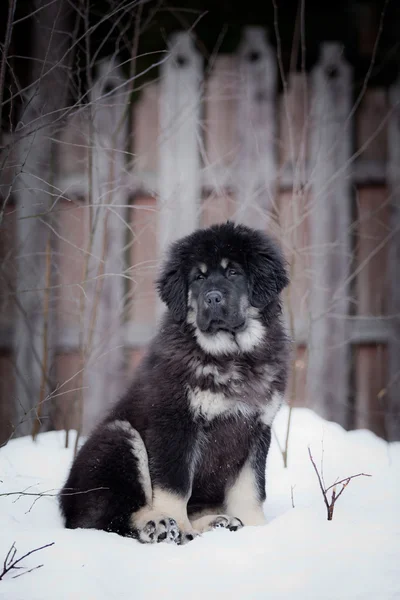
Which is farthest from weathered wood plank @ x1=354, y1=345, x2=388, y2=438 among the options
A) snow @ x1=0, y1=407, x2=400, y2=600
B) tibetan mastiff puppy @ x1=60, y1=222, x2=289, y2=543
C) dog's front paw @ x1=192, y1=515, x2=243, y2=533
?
dog's front paw @ x1=192, y1=515, x2=243, y2=533

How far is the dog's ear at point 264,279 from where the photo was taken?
3545 millimetres

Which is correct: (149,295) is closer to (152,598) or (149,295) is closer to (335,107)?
(335,107)

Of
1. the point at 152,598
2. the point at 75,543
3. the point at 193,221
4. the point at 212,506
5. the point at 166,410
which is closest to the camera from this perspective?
the point at 152,598

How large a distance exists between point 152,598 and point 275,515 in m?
1.43

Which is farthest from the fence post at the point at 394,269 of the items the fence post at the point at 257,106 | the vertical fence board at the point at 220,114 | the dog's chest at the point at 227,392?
the dog's chest at the point at 227,392

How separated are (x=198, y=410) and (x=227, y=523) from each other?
60 centimetres

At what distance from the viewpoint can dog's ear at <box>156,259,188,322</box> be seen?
Result: 3.57 metres

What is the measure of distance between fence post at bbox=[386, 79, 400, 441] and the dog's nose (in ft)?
8.21

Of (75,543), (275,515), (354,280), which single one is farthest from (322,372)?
(75,543)

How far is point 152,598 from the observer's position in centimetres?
238

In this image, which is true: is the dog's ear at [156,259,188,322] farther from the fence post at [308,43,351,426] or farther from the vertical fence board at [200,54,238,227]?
the fence post at [308,43,351,426]

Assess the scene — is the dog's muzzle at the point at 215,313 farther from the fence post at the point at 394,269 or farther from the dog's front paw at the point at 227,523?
the fence post at the point at 394,269

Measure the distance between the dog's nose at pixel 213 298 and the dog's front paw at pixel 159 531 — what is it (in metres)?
1.08

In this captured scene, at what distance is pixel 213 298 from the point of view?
11.1 ft
